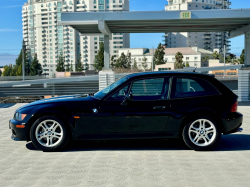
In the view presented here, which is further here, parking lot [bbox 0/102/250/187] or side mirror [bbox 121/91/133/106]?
side mirror [bbox 121/91/133/106]

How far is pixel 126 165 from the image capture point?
17.7 feet

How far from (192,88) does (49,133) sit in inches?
107

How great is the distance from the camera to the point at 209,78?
262 inches

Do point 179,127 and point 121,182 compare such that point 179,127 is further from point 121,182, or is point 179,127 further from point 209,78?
point 121,182

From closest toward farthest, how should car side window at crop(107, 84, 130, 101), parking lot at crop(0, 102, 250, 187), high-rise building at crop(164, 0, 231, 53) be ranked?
1. parking lot at crop(0, 102, 250, 187)
2. car side window at crop(107, 84, 130, 101)
3. high-rise building at crop(164, 0, 231, 53)

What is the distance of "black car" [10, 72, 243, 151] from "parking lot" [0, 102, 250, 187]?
308 mm

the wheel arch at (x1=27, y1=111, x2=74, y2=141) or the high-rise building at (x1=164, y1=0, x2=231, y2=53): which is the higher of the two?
the high-rise building at (x1=164, y1=0, x2=231, y2=53)

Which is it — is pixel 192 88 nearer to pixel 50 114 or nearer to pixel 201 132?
pixel 201 132

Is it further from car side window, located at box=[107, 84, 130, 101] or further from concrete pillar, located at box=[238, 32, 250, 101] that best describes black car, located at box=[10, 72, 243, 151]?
concrete pillar, located at box=[238, 32, 250, 101]

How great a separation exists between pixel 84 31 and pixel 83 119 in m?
13.8

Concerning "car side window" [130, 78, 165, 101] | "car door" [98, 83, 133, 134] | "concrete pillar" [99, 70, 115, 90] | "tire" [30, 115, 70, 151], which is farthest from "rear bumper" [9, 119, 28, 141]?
"concrete pillar" [99, 70, 115, 90]

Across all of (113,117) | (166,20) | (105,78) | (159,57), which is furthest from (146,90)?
(159,57)

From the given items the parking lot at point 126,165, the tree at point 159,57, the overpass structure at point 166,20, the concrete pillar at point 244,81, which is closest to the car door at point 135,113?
the parking lot at point 126,165

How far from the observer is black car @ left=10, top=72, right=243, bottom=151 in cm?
621
